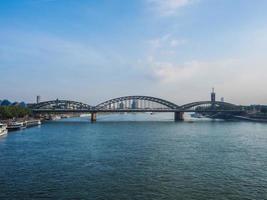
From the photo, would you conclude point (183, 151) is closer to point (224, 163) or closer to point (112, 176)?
point (224, 163)

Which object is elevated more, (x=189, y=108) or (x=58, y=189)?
Result: (x=189, y=108)

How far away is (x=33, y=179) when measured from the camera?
26.0 meters

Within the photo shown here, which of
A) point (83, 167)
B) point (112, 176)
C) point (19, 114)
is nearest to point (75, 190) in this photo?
point (112, 176)

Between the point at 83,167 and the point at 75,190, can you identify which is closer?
the point at 75,190

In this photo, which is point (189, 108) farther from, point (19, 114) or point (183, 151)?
point (183, 151)

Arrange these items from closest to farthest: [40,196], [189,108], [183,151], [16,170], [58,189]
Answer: [40,196], [58,189], [16,170], [183,151], [189,108]

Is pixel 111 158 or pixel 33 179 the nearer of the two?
pixel 33 179

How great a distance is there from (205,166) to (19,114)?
87159 millimetres

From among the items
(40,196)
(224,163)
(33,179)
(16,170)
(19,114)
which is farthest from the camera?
(19,114)

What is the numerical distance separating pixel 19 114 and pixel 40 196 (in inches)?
3594

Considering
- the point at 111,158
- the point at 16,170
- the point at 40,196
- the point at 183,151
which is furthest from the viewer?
the point at 183,151

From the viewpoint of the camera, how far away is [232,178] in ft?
86.4

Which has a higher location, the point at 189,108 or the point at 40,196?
the point at 189,108

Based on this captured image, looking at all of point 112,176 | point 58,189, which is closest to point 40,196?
point 58,189
